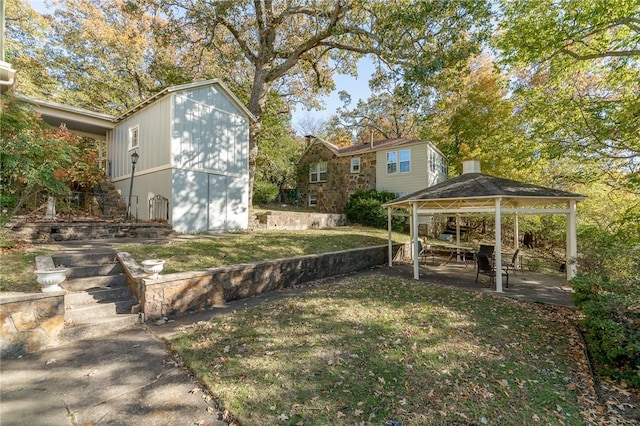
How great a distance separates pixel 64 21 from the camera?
56.3 ft

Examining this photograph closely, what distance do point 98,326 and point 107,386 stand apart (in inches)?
61.3

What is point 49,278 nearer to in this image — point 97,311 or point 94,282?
point 97,311

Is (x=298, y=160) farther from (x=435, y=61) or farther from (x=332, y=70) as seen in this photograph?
(x=435, y=61)

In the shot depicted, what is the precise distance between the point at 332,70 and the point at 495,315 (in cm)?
1538

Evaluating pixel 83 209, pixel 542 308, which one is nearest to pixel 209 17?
pixel 83 209

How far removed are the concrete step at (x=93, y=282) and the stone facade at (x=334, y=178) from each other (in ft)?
55.5

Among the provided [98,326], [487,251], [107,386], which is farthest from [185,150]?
[487,251]

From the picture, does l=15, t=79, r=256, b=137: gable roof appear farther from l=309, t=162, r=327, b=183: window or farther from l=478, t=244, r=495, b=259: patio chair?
l=478, t=244, r=495, b=259: patio chair

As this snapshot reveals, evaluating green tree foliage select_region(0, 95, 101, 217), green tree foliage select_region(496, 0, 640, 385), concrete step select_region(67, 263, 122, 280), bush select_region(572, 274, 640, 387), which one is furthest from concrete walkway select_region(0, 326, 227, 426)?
green tree foliage select_region(496, 0, 640, 385)

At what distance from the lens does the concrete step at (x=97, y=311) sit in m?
4.29

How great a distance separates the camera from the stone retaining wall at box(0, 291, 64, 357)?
359cm

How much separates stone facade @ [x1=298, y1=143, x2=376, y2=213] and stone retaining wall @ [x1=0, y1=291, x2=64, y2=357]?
1821 cm

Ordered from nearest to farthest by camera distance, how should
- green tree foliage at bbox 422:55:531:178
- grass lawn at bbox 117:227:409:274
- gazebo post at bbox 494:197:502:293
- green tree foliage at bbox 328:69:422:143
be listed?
1. grass lawn at bbox 117:227:409:274
2. gazebo post at bbox 494:197:502:293
3. green tree foliage at bbox 422:55:531:178
4. green tree foliage at bbox 328:69:422:143

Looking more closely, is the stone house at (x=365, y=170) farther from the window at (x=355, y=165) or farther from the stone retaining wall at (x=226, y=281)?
the stone retaining wall at (x=226, y=281)
